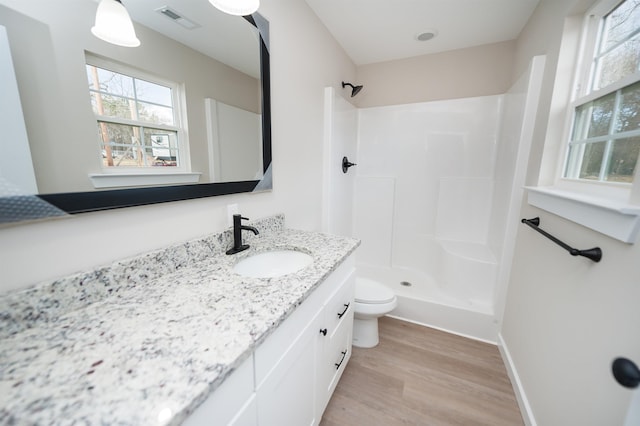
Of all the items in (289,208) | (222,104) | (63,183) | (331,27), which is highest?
(331,27)

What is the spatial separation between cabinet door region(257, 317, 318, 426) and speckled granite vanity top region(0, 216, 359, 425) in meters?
0.20

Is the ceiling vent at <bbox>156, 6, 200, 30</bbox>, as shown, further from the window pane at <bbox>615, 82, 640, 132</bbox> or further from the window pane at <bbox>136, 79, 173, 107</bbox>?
the window pane at <bbox>615, 82, 640, 132</bbox>

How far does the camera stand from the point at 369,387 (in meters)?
1.42

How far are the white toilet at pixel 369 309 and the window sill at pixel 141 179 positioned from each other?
4.13 feet

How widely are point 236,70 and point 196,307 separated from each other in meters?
1.03

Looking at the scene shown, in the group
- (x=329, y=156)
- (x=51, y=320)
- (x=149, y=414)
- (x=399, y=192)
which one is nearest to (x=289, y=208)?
(x=329, y=156)

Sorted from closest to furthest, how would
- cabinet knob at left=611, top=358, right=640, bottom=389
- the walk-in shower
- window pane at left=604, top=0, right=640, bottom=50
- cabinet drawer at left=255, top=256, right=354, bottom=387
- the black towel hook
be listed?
1. cabinet knob at left=611, top=358, right=640, bottom=389
2. cabinet drawer at left=255, top=256, right=354, bottom=387
3. window pane at left=604, top=0, right=640, bottom=50
4. the walk-in shower
5. the black towel hook

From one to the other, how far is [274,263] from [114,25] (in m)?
1.01

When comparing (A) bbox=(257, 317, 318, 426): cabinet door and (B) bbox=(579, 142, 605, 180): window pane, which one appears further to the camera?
(B) bbox=(579, 142, 605, 180): window pane

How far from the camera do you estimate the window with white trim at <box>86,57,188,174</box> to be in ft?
2.22

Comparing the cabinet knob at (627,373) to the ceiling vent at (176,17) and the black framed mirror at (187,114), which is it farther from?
the ceiling vent at (176,17)

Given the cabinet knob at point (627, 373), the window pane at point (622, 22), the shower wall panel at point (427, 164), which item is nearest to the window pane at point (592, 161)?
the window pane at point (622, 22)

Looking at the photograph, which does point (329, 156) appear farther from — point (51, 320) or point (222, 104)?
point (51, 320)

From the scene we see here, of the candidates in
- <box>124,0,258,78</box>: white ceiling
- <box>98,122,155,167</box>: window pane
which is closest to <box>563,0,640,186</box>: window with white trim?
<box>124,0,258,78</box>: white ceiling
